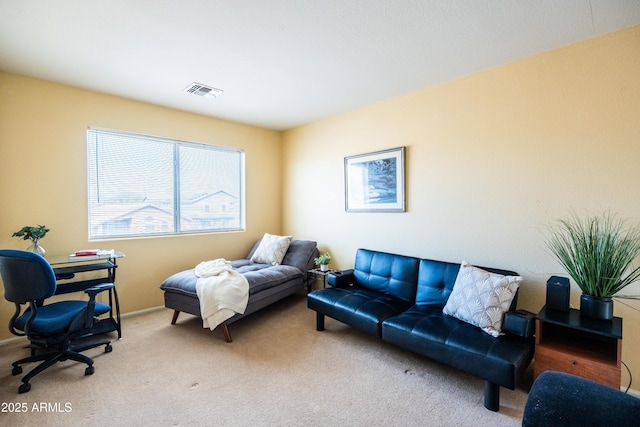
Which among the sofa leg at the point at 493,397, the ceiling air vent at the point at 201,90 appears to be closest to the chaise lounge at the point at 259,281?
the ceiling air vent at the point at 201,90

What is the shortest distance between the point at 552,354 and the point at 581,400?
736 millimetres

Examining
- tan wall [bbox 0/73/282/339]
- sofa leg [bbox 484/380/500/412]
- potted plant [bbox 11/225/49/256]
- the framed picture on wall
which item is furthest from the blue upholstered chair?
potted plant [bbox 11/225/49/256]

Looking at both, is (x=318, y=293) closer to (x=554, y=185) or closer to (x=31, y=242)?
(x=554, y=185)

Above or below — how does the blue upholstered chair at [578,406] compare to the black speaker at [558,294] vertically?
below

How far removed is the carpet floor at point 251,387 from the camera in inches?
68.1

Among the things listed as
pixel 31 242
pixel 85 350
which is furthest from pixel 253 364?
pixel 31 242

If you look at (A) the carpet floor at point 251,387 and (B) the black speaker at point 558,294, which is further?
(B) the black speaker at point 558,294

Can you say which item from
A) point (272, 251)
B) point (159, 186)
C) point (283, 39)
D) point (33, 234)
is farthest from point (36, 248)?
point (283, 39)

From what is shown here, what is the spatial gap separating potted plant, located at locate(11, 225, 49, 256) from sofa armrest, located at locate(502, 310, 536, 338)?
4.02 metres

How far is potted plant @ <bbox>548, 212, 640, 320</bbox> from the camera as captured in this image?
5.91 ft

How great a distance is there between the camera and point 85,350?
2.48 metres

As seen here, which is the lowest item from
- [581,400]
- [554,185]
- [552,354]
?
[552,354]

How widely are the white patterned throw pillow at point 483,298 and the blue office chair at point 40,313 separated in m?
2.92

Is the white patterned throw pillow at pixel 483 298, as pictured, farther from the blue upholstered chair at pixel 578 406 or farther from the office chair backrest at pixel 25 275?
the office chair backrest at pixel 25 275
